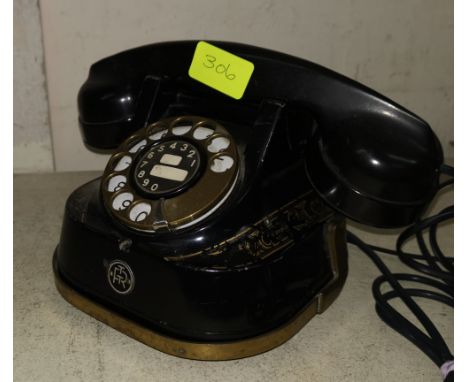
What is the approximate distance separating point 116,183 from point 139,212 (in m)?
0.07

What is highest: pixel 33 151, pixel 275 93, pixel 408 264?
pixel 275 93

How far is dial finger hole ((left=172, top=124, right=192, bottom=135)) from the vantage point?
32.9 inches

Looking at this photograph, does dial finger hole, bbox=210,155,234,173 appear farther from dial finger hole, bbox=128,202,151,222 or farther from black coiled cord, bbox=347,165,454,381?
black coiled cord, bbox=347,165,454,381

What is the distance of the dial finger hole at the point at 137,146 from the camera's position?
84 centimetres

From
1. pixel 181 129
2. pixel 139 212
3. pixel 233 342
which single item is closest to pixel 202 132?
pixel 181 129

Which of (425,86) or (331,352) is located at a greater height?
(425,86)

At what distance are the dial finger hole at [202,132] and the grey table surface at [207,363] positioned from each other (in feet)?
0.84

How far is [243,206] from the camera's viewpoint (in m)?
0.74

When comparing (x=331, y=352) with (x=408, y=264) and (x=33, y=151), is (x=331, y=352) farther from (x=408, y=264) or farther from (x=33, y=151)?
(x=33, y=151)

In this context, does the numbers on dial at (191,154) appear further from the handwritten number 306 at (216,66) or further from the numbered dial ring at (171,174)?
the handwritten number 306 at (216,66)

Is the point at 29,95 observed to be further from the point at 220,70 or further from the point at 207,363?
the point at 207,363

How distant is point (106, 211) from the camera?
79 centimetres

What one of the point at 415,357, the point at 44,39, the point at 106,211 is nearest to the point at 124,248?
the point at 106,211

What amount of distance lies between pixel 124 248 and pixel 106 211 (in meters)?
0.07
